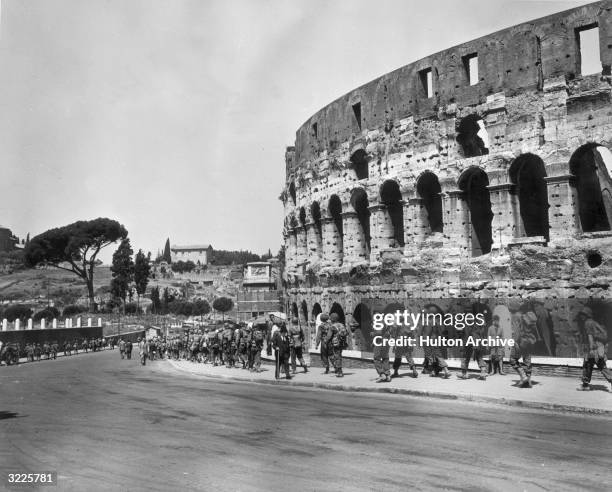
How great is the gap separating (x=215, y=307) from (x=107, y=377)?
247 ft

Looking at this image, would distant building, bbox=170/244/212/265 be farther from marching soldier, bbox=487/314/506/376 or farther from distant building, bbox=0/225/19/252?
marching soldier, bbox=487/314/506/376

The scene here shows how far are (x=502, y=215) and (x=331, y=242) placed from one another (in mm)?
8848

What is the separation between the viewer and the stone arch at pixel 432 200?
2073cm

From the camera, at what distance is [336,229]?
83.8ft

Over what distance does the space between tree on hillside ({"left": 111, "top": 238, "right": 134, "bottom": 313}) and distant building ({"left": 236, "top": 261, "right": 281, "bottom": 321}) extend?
15320 millimetres

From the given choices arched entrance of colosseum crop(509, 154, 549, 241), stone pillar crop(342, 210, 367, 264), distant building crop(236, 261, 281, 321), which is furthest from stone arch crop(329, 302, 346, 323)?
distant building crop(236, 261, 281, 321)

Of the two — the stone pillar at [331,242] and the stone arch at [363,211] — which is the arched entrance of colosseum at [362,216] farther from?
the stone pillar at [331,242]

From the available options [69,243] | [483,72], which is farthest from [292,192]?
[69,243]

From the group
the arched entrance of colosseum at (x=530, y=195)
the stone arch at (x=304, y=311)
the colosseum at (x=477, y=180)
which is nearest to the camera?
the colosseum at (x=477, y=180)

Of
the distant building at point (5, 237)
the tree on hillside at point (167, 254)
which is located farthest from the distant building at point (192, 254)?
the distant building at point (5, 237)

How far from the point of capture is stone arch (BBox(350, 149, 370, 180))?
76.3 ft

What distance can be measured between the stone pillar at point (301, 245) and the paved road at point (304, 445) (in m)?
17.3

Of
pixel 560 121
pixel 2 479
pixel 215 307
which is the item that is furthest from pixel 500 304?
pixel 215 307

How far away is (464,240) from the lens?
62.6 feet
